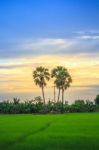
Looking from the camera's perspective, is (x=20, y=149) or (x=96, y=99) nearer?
(x=20, y=149)

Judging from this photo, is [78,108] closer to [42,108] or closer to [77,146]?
[42,108]

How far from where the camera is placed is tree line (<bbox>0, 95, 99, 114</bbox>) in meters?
74.5

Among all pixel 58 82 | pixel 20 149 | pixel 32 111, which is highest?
pixel 58 82

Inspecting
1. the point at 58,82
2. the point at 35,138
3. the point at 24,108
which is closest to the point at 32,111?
the point at 24,108

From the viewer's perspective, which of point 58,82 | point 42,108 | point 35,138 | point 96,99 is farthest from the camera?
point 96,99

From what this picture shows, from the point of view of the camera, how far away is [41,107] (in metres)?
74.1

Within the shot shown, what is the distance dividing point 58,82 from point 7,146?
62.6m

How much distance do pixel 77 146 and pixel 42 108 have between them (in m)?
56.5

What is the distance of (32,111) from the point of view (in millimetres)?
75688

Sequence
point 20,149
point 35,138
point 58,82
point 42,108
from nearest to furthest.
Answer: point 20,149 → point 35,138 → point 42,108 → point 58,82

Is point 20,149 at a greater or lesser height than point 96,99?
lesser

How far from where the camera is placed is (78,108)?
77062mm

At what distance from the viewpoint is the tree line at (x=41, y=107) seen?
74.5m

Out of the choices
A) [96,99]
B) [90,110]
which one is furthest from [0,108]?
[96,99]
